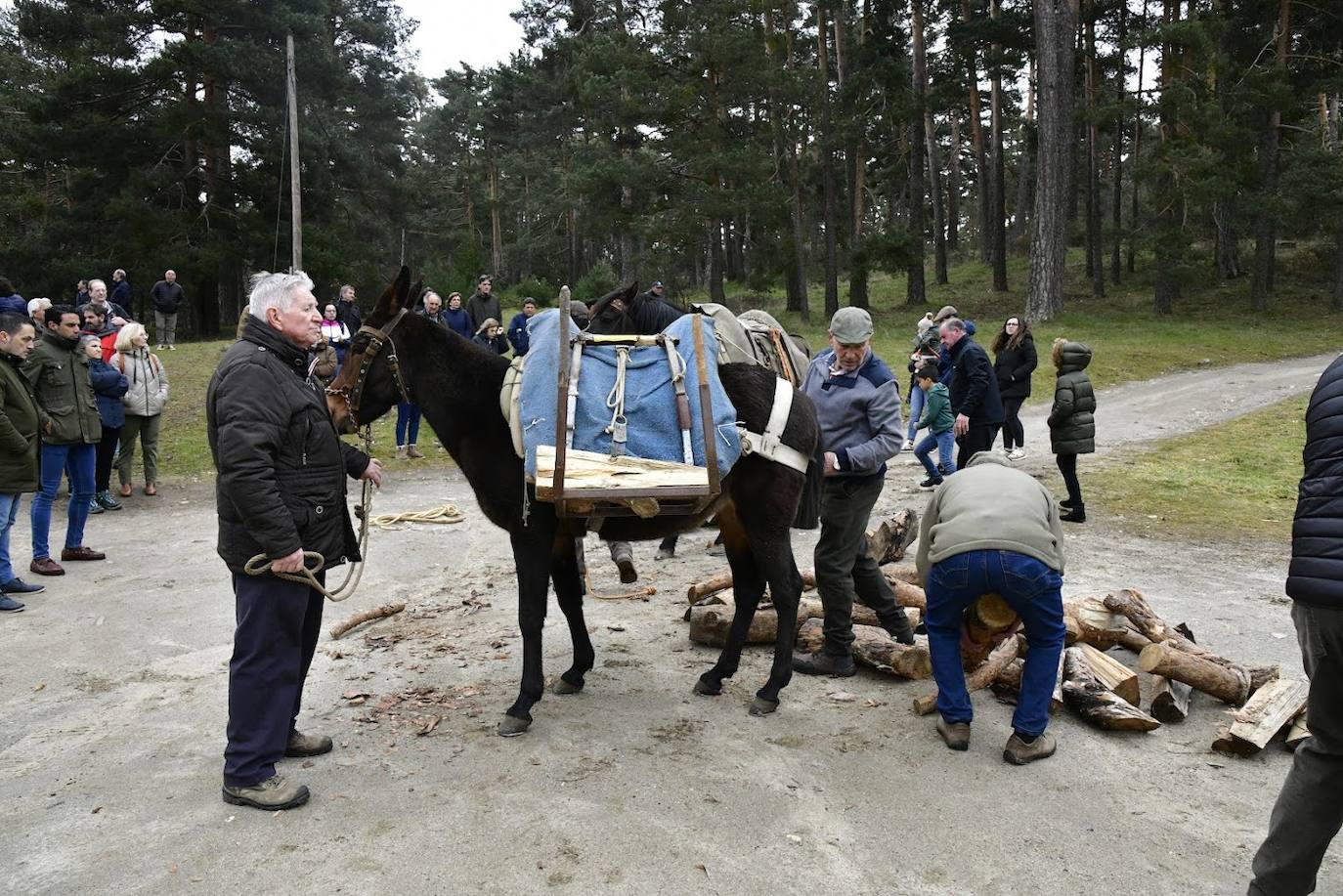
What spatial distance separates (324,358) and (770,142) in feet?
77.9

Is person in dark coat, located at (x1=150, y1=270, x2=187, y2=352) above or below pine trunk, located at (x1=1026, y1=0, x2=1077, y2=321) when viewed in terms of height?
below

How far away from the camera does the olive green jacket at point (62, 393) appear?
7477mm

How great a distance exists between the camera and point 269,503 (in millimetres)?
3482

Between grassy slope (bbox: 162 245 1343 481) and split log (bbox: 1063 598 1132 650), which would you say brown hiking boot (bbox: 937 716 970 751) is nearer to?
split log (bbox: 1063 598 1132 650)

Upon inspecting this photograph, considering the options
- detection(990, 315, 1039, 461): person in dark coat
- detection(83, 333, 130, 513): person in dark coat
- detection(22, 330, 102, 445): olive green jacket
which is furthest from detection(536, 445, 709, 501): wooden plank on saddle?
detection(990, 315, 1039, 461): person in dark coat

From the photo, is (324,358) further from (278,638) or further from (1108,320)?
(1108,320)

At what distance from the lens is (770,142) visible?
2634 centimetres

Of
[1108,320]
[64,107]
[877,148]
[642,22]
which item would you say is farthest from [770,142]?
[64,107]

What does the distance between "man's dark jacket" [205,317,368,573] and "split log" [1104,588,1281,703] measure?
460cm

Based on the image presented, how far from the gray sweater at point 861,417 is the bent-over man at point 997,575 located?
2.55 feet

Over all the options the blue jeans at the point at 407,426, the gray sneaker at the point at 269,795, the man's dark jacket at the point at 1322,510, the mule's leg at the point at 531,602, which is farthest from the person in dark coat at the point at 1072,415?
the blue jeans at the point at 407,426

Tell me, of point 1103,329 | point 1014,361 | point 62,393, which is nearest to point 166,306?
point 62,393

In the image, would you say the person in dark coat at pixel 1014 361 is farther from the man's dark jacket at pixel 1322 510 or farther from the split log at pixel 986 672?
the man's dark jacket at pixel 1322 510

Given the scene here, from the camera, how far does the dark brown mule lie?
443 cm
